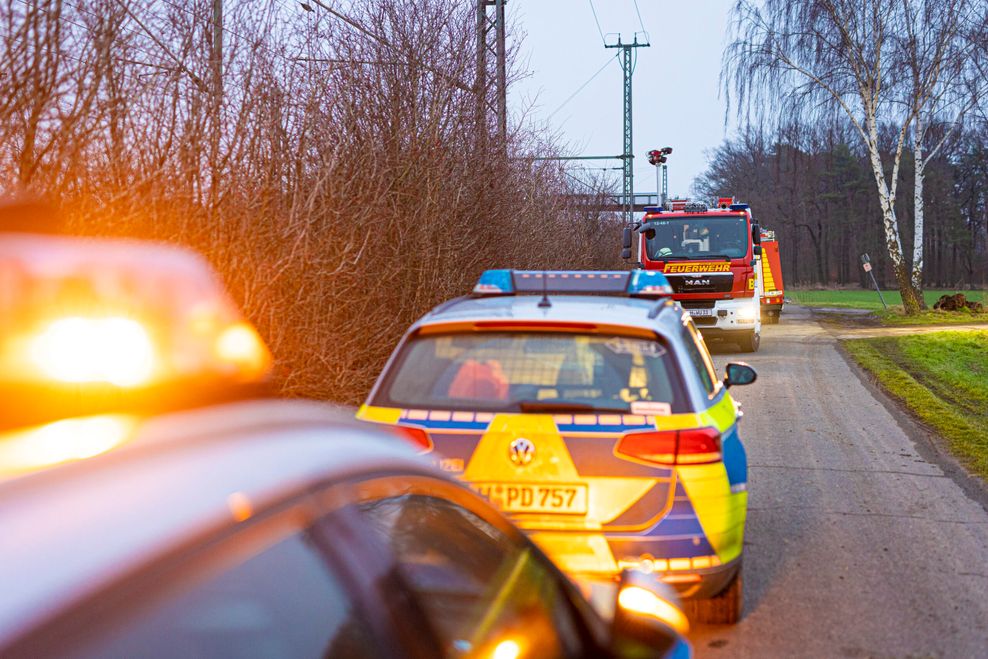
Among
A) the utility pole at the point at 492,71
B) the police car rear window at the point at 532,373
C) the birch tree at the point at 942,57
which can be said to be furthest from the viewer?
the birch tree at the point at 942,57

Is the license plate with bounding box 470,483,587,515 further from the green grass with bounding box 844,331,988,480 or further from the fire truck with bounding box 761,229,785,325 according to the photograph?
the fire truck with bounding box 761,229,785,325

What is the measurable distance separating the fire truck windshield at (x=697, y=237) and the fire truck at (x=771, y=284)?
10.7 metres

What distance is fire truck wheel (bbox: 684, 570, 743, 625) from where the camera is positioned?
5215mm

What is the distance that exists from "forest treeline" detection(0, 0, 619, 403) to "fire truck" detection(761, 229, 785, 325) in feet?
53.8

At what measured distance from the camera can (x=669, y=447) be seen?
4.77 metres

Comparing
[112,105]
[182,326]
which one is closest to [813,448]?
[112,105]

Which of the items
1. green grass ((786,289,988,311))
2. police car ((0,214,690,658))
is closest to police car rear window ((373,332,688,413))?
police car ((0,214,690,658))

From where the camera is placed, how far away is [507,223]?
64.1 ft

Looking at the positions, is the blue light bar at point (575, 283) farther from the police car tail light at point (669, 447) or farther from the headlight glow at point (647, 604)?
the headlight glow at point (647, 604)

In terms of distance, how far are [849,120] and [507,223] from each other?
20.8 meters

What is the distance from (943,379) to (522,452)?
14.2 metres

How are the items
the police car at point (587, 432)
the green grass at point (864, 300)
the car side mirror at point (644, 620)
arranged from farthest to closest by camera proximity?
the green grass at point (864, 300) → the police car at point (587, 432) → the car side mirror at point (644, 620)

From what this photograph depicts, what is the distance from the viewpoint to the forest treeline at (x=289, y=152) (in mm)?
8281

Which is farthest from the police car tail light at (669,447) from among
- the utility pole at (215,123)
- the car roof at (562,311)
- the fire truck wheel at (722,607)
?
the utility pole at (215,123)
